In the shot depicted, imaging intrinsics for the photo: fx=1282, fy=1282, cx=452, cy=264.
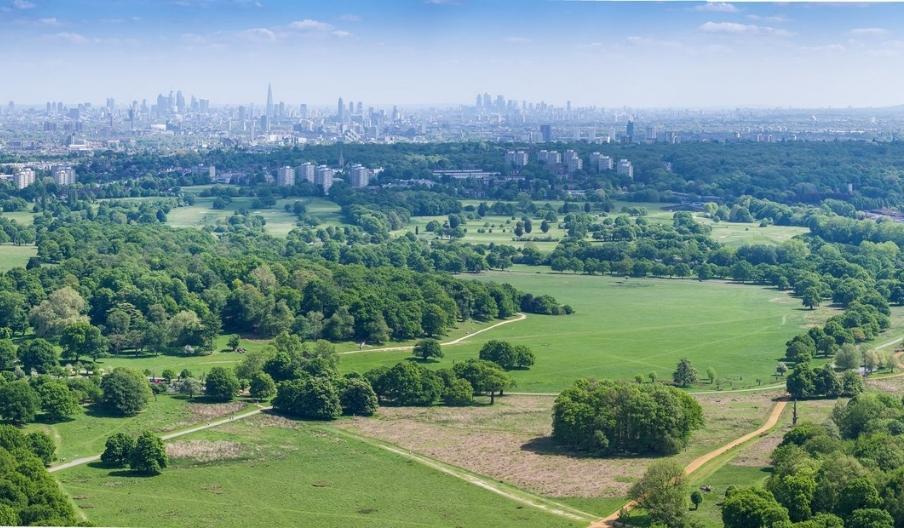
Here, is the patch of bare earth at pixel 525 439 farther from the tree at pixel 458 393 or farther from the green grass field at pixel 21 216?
the green grass field at pixel 21 216

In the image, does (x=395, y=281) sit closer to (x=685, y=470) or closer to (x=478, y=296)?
(x=478, y=296)

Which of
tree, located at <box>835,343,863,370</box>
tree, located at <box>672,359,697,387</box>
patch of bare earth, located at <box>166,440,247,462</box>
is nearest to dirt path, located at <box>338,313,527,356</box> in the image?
tree, located at <box>672,359,697,387</box>

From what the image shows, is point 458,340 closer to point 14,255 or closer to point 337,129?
point 14,255

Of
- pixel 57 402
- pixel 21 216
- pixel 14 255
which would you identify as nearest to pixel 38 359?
pixel 57 402

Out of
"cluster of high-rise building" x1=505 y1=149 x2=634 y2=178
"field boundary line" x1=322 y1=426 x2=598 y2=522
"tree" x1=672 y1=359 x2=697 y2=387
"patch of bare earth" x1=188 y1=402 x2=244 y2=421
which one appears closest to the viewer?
"field boundary line" x1=322 y1=426 x2=598 y2=522

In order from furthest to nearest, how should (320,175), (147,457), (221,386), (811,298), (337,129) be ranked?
(337,129) < (320,175) < (811,298) < (221,386) < (147,457)

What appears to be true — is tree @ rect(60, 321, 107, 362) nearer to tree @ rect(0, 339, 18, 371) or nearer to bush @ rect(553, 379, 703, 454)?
tree @ rect(0, 339, 18, 371)
